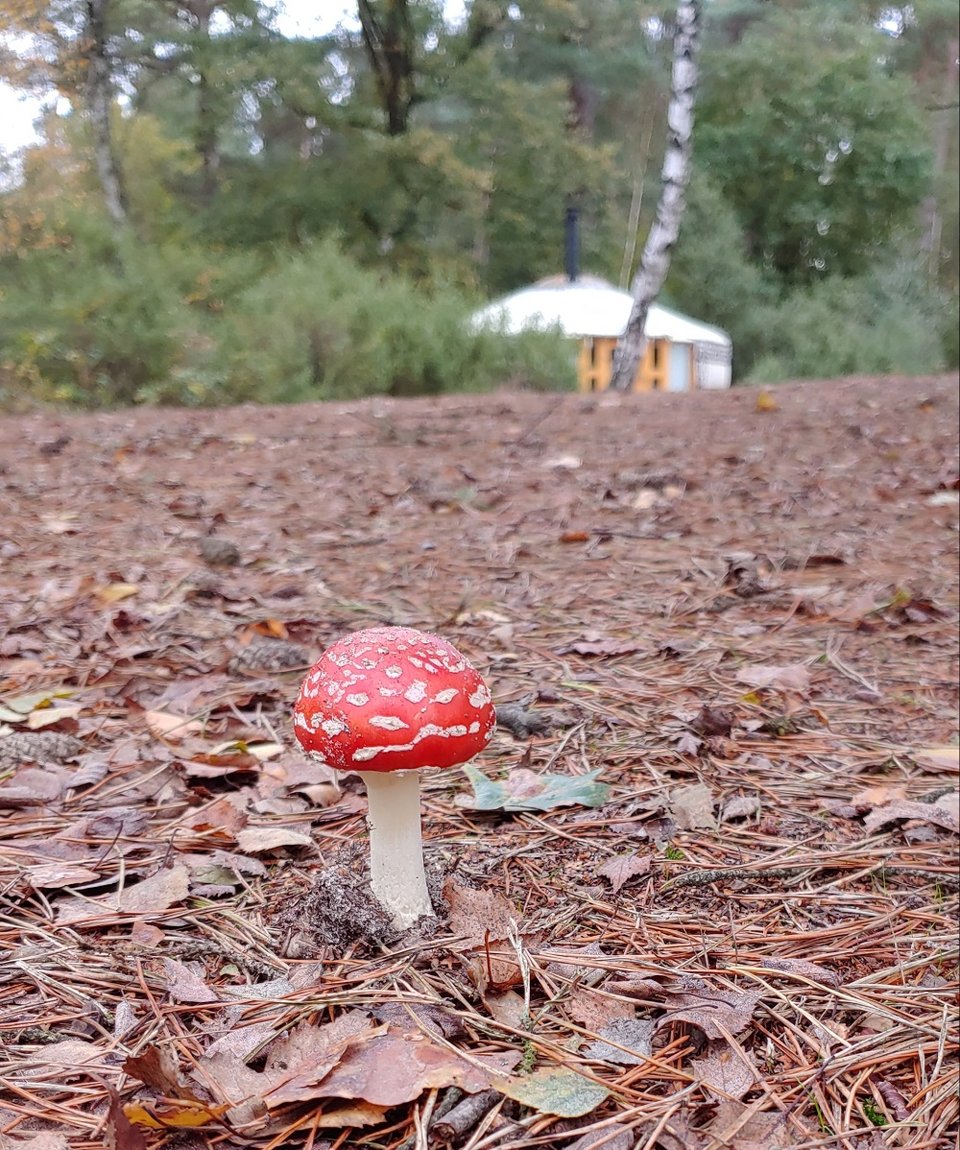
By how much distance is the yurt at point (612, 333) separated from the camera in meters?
17.2

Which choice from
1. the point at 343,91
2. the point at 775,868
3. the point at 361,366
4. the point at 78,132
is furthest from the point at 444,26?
the point at 775,868

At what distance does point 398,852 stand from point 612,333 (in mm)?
16620

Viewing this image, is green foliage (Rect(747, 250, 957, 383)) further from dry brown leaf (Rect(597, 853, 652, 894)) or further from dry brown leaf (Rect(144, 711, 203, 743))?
dry brown leaf (Rect(597, 853, 652, 894))

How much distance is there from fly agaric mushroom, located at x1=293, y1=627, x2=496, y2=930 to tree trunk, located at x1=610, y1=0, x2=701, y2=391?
8604 millimetres

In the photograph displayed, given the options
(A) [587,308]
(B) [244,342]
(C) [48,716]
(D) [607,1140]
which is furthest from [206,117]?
(D) [607,1140]

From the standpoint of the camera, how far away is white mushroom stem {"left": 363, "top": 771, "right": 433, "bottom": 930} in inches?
56.6

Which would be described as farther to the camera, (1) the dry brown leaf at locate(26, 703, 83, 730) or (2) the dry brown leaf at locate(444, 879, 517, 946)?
(1) the dry brown leaf at locate(26, 703, 83, 730)

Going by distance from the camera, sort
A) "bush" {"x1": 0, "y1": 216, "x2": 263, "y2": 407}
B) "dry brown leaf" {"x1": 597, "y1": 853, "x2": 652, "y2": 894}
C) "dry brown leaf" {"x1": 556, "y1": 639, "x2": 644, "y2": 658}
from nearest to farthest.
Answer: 1. "dry brown leaf" {"x1": 597, "y1": 853, "x2": 652, "y2": 894}
2. "dry brown leaf" {"x1": 556, "y1": 639, "x2": 644, "y2": 658}
3. "bush" {"x1": 0, "y1": 216, "x2": 263, "y2": 407}

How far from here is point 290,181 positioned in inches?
702

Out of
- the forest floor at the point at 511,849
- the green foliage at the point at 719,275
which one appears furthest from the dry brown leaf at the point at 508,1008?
the green foliage at the point at 719,275

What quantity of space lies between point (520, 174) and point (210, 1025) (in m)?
19.9

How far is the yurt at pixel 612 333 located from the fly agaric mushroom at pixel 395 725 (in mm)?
13946

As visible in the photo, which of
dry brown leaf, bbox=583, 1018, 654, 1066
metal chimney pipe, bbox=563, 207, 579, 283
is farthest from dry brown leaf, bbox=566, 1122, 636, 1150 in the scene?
metal chimney pipe, bbox=563, 207, 579, 283

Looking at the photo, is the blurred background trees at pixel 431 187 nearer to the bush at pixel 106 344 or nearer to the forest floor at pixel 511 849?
the bush at pixel 106 344
